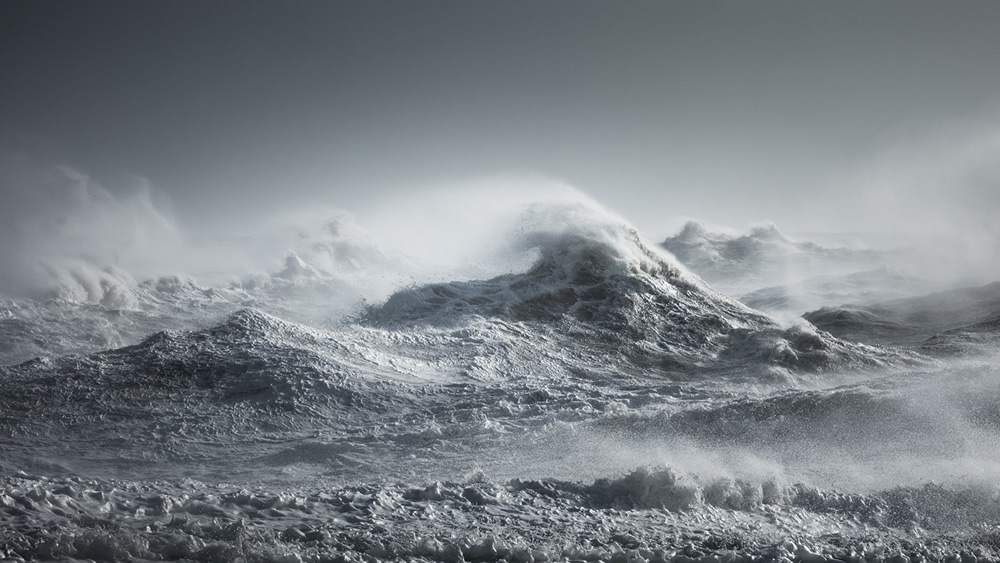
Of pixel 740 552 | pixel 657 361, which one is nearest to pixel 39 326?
pixel 657 361

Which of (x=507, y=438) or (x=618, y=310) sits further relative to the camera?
(x=618, y=310)

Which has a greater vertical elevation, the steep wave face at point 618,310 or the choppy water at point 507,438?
the steep wave face at point 618,310

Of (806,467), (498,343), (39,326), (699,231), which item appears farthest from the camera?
(699,231)

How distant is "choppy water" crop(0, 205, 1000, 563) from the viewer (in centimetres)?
513

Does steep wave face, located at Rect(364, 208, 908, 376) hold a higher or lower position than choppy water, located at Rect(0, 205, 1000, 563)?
higher

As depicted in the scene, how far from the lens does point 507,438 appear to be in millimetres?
9062

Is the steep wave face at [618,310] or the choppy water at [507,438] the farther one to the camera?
the steep wave face at [618,310]

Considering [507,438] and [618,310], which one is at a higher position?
[618,310]

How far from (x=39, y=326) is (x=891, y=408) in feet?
72.0

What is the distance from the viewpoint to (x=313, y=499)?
5805 mm

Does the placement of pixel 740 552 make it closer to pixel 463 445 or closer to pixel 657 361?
pixel 463 445

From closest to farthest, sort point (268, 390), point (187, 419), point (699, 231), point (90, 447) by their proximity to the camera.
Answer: point (90, 447)
point (187, 419)
point (268, 390)
point (699, 231)

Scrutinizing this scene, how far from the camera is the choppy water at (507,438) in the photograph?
5133 mm

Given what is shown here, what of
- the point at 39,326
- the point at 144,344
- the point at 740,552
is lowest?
the point at 740,552
